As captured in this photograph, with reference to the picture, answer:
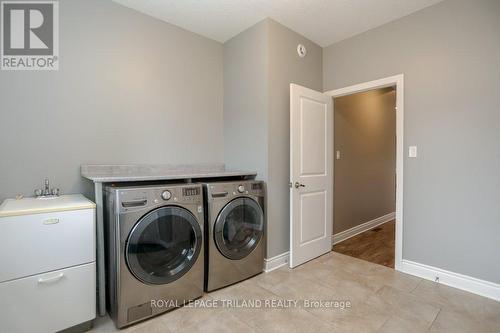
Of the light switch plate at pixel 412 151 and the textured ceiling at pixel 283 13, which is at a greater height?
the textured ceiling at pixel 283 13

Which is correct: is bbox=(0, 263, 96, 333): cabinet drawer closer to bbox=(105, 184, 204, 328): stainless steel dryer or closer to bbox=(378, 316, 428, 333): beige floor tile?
bbox=(105, 184, 204, 328): stainless steel dryer

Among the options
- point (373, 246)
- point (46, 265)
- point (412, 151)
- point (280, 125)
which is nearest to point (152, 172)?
point (46, 265)

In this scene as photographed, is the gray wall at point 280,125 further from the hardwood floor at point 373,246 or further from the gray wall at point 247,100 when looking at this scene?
the hardwood floor at point 373,246

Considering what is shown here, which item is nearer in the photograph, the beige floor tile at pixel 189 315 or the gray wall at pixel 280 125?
the beige floor tile at pixel 189 315

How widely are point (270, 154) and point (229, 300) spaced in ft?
4.53

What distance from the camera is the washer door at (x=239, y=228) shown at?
2.11 metres

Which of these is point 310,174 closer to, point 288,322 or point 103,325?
point 288,322

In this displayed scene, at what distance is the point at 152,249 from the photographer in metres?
1.75

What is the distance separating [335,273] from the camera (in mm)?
2426

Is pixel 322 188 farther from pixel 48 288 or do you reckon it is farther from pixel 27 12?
pixel 27 12

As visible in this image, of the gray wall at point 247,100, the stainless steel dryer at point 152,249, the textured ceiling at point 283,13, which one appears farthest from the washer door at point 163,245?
the textured ceiling at point 283,13

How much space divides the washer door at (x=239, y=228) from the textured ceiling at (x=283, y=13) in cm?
181

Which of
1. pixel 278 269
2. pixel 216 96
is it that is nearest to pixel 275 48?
pixel 216 96

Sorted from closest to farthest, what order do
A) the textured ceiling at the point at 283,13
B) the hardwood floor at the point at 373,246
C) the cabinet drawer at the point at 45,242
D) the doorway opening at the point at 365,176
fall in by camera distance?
the cabinet drawer at the point at 45,242 → the textured ceiling at the point at 283,13 → the hardwood floor at the point at 373,246 → the doorway opening at the point at 365,176
